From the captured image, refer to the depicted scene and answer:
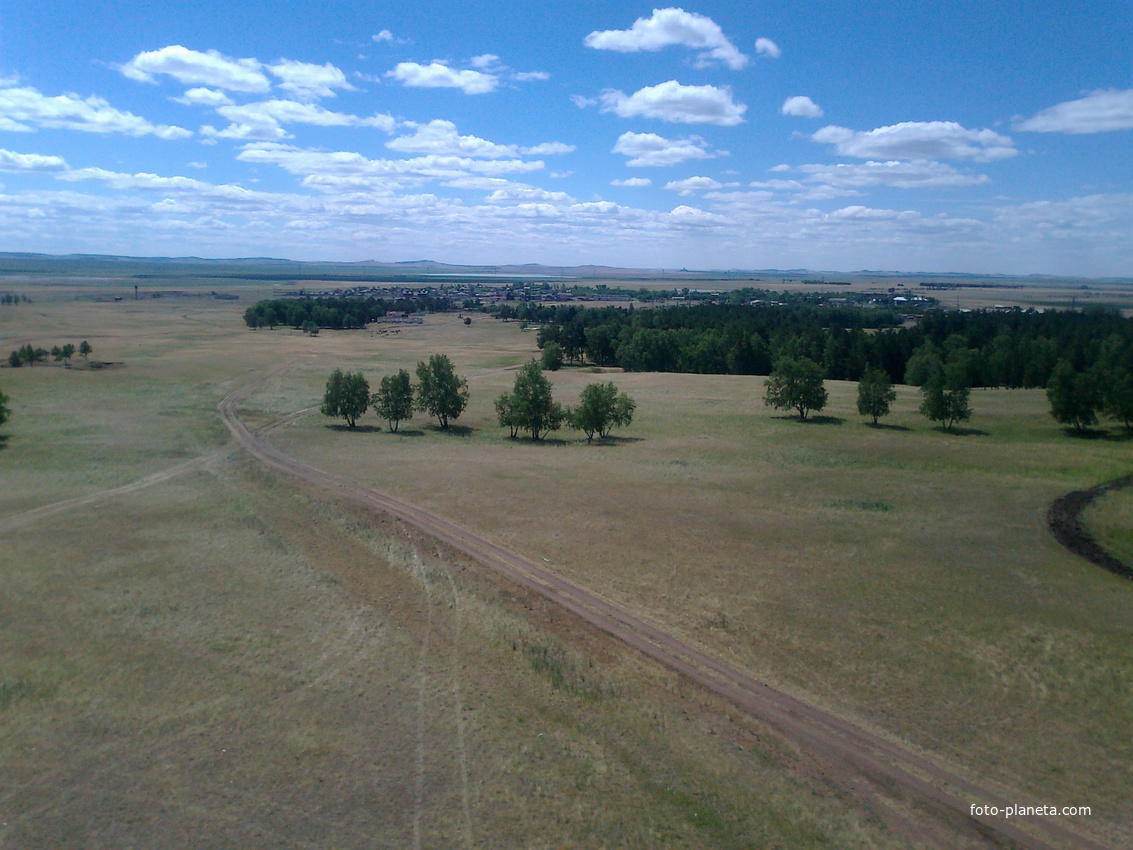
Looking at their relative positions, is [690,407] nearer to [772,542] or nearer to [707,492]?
[707,492]

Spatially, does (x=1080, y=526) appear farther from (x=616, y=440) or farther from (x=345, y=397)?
(x=345, y=397)

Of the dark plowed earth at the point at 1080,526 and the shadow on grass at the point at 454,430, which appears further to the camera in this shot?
the shadow on grass at the point at 454,430

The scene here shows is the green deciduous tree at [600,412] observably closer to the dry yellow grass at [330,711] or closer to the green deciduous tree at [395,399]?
the green deciduous tree at [395,399]

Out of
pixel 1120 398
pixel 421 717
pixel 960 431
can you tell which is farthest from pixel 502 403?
pixel 1120 398

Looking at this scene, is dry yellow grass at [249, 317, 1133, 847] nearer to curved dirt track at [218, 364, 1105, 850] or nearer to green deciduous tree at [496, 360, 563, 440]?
curved dirt track at [218, 364, 1105, 850]

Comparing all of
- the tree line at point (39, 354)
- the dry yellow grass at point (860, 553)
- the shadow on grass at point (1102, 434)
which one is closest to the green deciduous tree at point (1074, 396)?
the shadow on grass at point (1102, 434)
